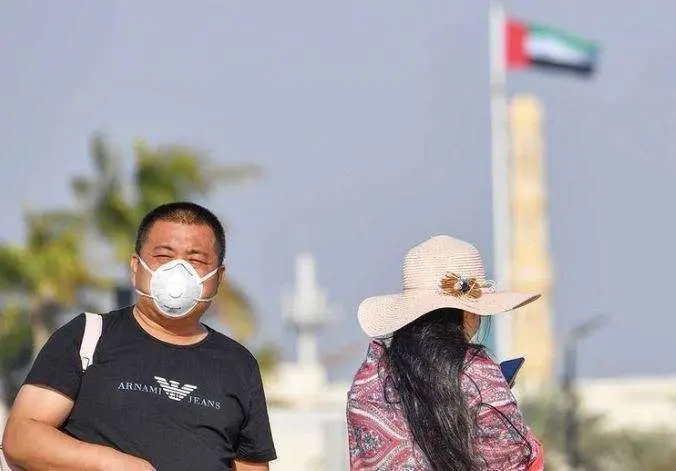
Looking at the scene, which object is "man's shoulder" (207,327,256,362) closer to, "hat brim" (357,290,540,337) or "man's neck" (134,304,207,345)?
"man's neck" (134,304,207,345)

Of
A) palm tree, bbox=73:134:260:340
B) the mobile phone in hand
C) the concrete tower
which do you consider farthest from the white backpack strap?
the concrete tower

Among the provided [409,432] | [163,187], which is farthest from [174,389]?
[163,187]

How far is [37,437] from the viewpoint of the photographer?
5008 mm

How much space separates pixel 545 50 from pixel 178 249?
3628cm

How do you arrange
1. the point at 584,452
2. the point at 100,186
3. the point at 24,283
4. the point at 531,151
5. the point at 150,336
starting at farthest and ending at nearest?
the point at 531,151 → the point at 584,452 → the point at 24,283 → the point at 100,186 → the point at 150,336

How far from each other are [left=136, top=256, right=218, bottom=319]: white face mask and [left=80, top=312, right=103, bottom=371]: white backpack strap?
159mm

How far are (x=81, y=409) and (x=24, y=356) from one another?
29.0 m

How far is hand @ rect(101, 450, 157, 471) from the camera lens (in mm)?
4957

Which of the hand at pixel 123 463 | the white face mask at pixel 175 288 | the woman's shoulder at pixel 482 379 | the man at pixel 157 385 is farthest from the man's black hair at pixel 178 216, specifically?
the woman's shoulder at pixel 482 379

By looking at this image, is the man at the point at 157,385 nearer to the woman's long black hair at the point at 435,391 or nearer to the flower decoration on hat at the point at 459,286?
the woman's long black hair at the point at 435,391

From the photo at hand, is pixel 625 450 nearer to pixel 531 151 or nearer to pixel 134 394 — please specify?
pixel 531 151

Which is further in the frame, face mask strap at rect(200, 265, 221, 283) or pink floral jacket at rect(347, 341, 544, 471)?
face mask strap at rect(200, 265, 221, 283)

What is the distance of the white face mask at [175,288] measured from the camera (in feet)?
16.9

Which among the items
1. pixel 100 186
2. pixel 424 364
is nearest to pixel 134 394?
pixel 424 364
